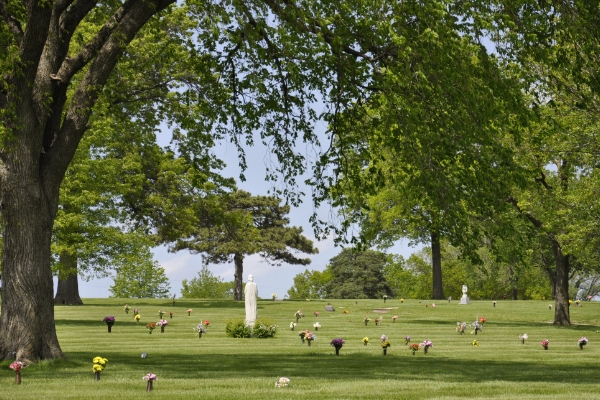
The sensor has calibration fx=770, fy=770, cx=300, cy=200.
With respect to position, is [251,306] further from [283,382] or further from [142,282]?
[142,282]

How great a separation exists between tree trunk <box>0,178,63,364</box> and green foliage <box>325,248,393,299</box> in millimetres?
56965

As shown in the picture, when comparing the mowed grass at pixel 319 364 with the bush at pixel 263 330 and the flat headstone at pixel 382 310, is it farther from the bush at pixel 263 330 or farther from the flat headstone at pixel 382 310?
the flat headstone at pixel 382 310

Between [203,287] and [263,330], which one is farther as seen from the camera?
[203,287]

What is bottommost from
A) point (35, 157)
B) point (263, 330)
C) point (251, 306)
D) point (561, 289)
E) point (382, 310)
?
point (263, 330)

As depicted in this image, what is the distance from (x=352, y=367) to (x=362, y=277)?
56.0m

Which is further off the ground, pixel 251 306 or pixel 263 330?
pixel 251 306

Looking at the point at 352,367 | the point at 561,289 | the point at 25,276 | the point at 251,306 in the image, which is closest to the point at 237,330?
the point at 251,306

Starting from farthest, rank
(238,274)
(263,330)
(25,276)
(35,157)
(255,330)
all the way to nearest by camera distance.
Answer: (238,274), (255,330), (263,330), (35,157), (25,276)

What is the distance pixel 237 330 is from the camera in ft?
87.9

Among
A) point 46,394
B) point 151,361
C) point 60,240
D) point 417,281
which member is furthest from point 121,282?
point 46,394

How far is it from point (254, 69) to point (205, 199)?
2524 cm

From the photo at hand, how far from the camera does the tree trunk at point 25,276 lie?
51.5 feet

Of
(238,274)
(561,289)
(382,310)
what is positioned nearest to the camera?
(561,289)

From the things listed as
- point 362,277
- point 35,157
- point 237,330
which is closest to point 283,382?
point 35,157
